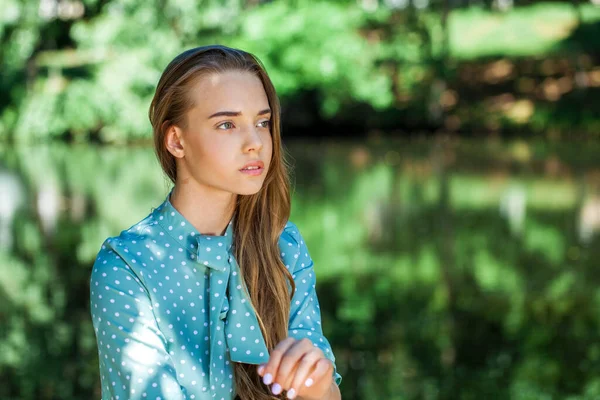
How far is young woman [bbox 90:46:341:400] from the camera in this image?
5.42 feet

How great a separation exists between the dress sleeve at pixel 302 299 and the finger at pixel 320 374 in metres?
0.27

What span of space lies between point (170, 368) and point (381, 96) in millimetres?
26224

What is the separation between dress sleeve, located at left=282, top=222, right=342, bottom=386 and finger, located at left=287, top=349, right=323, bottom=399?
32 cm

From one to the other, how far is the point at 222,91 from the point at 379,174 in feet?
55.4

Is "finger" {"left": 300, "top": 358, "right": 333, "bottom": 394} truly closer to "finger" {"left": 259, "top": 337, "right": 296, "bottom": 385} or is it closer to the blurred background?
"finger" {"left": 259, "top": 337, "right": 296, "bottom": 385}

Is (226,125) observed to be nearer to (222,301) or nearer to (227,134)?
(227,134)

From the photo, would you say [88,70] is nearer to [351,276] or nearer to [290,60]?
[290,60]

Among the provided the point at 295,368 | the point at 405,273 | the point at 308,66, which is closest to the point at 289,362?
the point at 295,368

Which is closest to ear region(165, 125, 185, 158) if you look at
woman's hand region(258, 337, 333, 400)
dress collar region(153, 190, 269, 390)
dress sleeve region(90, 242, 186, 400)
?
dress collar region(153, 190, 269, 390)

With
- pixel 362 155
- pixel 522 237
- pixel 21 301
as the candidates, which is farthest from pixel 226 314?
pixel 362 155

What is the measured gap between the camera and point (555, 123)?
1092 inches

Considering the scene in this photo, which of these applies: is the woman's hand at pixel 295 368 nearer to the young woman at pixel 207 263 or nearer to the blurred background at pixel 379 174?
the young woman at pixel 207 263

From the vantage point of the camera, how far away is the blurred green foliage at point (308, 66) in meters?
25.8

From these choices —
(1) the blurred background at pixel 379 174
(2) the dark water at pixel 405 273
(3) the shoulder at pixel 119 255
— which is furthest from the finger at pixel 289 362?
(2) the dark water at pixel 405 273
